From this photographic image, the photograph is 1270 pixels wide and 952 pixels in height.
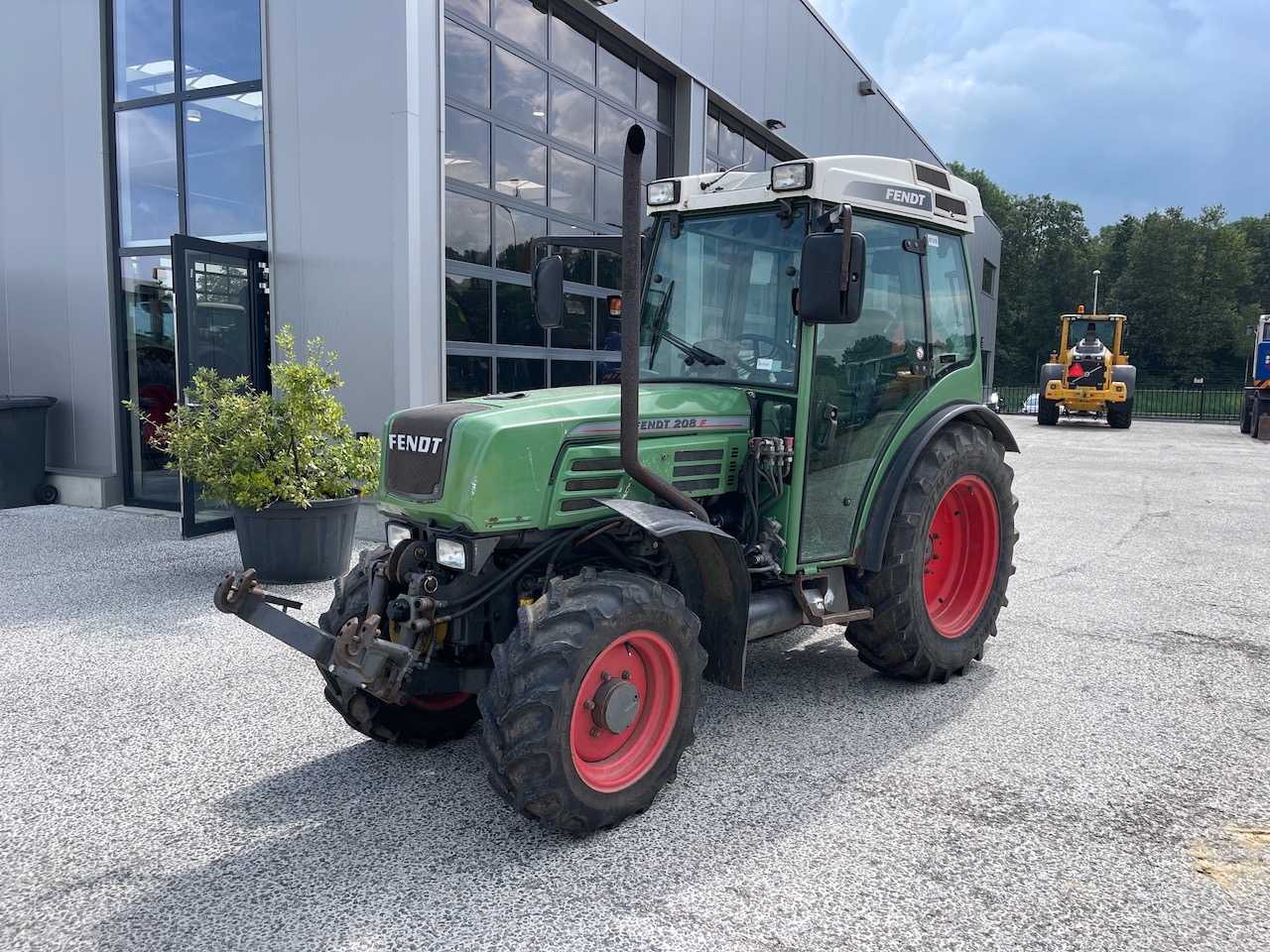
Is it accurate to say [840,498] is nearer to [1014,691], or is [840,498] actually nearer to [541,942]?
[1014,691]

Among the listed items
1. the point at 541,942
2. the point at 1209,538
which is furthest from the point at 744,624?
the point at 1209,538

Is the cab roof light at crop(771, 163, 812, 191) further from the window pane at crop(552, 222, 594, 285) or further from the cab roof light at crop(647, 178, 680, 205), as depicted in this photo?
the window pane at crop(552, 222, 594, 285)

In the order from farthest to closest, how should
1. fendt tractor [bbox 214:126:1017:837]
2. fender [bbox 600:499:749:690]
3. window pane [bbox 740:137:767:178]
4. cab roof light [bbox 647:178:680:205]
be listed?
1. window pane [bbox 740:137:767:178]
2. cab roof light [bbox 647:178:680:205]
3. fender [bbox 600:499:749:690]
4. fendt tractor [bbox 214:126:1017:837]

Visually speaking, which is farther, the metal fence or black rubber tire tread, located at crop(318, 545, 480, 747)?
the metal fence

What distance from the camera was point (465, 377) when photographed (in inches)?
339

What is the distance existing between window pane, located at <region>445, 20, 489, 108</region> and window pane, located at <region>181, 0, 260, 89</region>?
5.44ft

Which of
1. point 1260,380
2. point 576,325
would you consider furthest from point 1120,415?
point 576,325

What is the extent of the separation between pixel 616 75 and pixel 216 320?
218 inches

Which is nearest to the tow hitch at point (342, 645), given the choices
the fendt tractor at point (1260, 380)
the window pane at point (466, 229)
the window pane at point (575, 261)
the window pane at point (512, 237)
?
the window pane at point (466, 229)

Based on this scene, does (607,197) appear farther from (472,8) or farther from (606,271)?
(472,8)

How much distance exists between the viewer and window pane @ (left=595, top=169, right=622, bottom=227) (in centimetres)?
1088

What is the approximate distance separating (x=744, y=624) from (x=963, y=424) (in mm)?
1855

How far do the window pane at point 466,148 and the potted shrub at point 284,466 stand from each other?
2754 millimetres

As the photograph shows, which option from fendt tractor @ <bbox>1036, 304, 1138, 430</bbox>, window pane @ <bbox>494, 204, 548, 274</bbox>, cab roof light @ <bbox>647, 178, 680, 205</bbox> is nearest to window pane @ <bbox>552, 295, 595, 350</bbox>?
window pane @ <bbox>494, 204, 548, 274</bbox>
